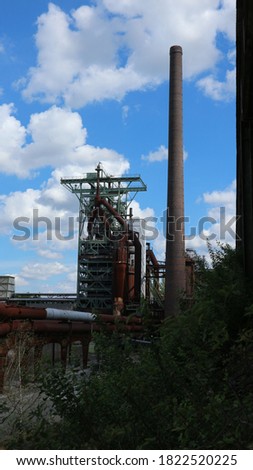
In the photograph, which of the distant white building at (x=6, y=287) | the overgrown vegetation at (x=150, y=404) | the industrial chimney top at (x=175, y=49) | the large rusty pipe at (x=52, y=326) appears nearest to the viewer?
the overgrown vegetation at (x=150, y=404)

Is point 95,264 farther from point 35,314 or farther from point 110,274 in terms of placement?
point 35,314

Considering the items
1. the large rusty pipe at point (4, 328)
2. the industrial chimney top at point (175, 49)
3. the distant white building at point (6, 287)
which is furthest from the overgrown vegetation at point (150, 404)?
the distant white building at point (6, 287)

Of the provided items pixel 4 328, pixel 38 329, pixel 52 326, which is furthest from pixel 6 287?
pixel 4 328

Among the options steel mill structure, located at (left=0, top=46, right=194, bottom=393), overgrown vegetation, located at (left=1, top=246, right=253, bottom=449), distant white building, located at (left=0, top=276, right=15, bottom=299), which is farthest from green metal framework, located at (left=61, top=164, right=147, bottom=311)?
overgrown vegetation, located at (left=1, top=246, right=253, bottom=449)

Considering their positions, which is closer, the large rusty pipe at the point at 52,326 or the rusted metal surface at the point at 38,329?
the rusted metal surface at the point at 38,329

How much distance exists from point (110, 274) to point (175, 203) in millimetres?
14973

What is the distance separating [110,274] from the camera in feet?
124

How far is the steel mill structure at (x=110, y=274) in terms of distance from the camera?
13258 mm

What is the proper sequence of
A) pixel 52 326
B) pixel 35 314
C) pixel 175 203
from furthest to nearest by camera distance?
1. pixel 175 203
2. pixel 52 326
3. pixel 35 314

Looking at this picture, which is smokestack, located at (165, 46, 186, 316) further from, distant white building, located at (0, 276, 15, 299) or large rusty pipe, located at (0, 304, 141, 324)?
distant white building, located at (0, 276, 15, 299)

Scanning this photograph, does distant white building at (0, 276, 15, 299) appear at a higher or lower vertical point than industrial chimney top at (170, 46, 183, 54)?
lower

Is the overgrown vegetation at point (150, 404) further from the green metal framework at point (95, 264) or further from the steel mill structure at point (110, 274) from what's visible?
the green metal framework at point (95, 264)

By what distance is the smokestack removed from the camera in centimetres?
2395
